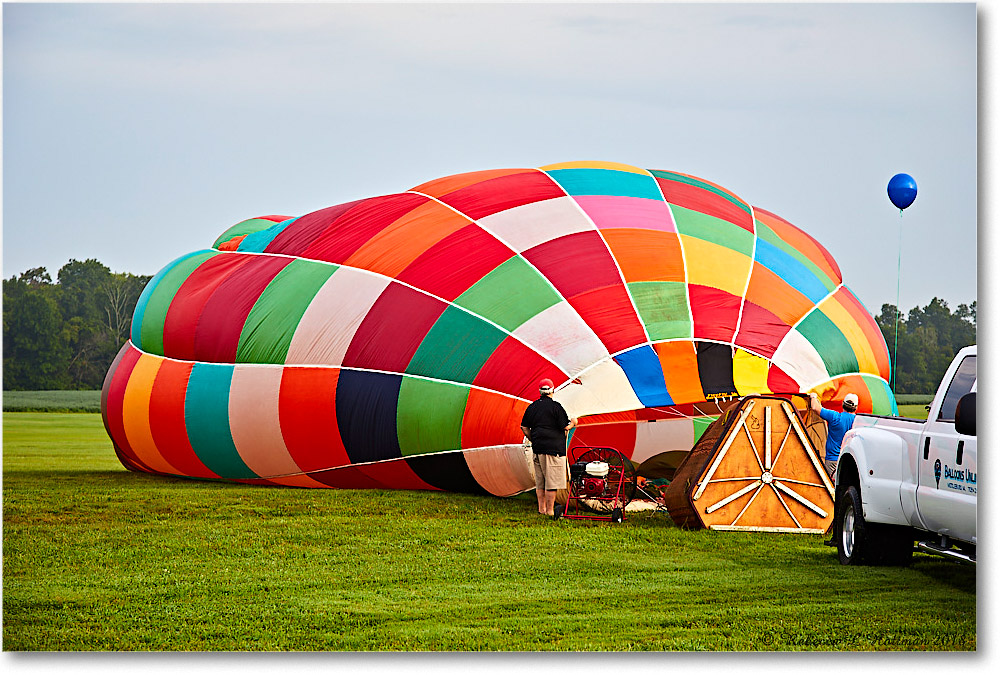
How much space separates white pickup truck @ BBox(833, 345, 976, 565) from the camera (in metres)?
6.33

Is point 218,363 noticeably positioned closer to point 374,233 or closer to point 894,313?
point 374,233

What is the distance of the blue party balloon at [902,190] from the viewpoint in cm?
886

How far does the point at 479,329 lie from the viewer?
33.0ft

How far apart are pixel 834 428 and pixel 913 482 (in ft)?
7.52

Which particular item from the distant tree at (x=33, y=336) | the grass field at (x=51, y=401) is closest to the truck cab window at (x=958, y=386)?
the distant tree at (x=33, y=336)

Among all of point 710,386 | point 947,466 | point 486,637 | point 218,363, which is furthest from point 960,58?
point 218,363

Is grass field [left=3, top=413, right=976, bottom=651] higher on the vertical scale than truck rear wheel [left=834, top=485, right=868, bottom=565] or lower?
lower

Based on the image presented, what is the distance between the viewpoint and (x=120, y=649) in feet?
18.9

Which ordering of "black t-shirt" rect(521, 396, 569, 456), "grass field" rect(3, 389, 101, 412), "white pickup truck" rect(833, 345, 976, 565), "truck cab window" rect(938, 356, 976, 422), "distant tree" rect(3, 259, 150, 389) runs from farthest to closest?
"grass field" rect(3, 389, 101, 412) < "distant tree" rect(3, 259, 150, 389) < "black t-shirt" rect(521, 396, 569, 456) < "truck cab window" rect(938, 356, 976, 422) < "white pickup truck" rect(833, 345, 976, 565)

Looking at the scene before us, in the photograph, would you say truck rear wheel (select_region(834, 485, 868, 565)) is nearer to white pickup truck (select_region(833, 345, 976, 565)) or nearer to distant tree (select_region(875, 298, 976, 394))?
white pickup truck (select_region(833, 345, 976, 565))

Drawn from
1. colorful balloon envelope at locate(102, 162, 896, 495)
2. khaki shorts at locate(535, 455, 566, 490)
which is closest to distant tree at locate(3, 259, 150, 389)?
colorful balloon envelope at locate(102, 162, 896, 495)

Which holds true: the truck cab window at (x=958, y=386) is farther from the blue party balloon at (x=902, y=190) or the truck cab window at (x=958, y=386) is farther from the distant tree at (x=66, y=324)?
the distant tree at (x=66, y=324)

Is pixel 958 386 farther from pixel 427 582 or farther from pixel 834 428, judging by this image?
pixel 427 582

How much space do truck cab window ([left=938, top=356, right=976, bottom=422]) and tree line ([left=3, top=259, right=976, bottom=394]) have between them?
0.34 meters
